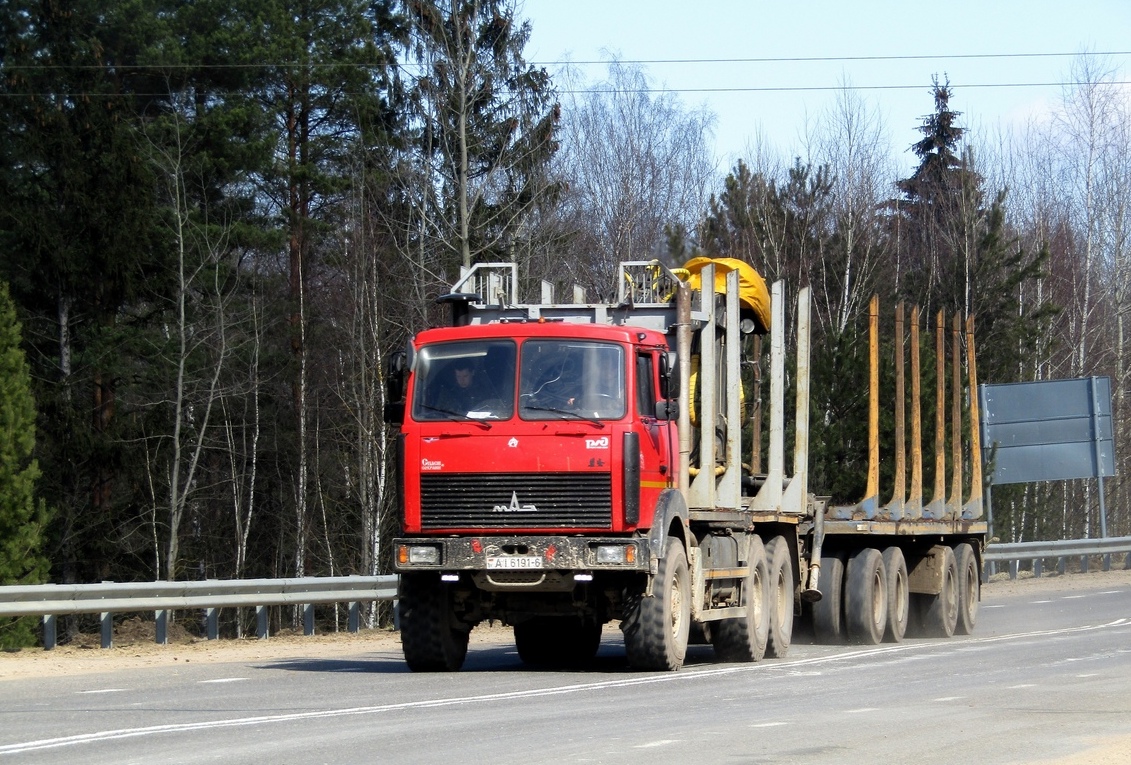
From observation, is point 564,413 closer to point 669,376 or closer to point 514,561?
point 514,561

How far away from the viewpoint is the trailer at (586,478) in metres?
13.5

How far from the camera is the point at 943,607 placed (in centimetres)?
2161

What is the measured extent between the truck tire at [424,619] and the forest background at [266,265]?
16.1 metres

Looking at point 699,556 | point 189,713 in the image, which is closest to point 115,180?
point 699,556

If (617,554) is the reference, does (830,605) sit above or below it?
below

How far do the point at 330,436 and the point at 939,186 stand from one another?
25.2 m

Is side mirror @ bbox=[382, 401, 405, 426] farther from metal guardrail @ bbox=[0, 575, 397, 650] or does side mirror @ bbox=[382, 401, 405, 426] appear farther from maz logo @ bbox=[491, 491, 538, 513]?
metal guardrail @ bbox=[0, 575, 397, 650]

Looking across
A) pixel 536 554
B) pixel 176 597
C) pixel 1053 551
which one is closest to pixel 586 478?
pixel 536 554

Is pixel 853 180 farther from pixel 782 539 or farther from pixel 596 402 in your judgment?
pixel 596 402

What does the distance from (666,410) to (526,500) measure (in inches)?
61.1

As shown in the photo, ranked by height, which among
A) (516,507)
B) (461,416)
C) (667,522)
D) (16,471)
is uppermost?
(461,416)

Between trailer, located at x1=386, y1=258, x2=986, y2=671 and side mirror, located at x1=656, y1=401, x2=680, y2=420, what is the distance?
0.6 inches

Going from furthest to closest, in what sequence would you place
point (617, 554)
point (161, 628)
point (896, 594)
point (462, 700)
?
point (896, 594) → point (161, 628) → point (617, 554) → point (462, 700)

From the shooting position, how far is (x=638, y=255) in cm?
4766
